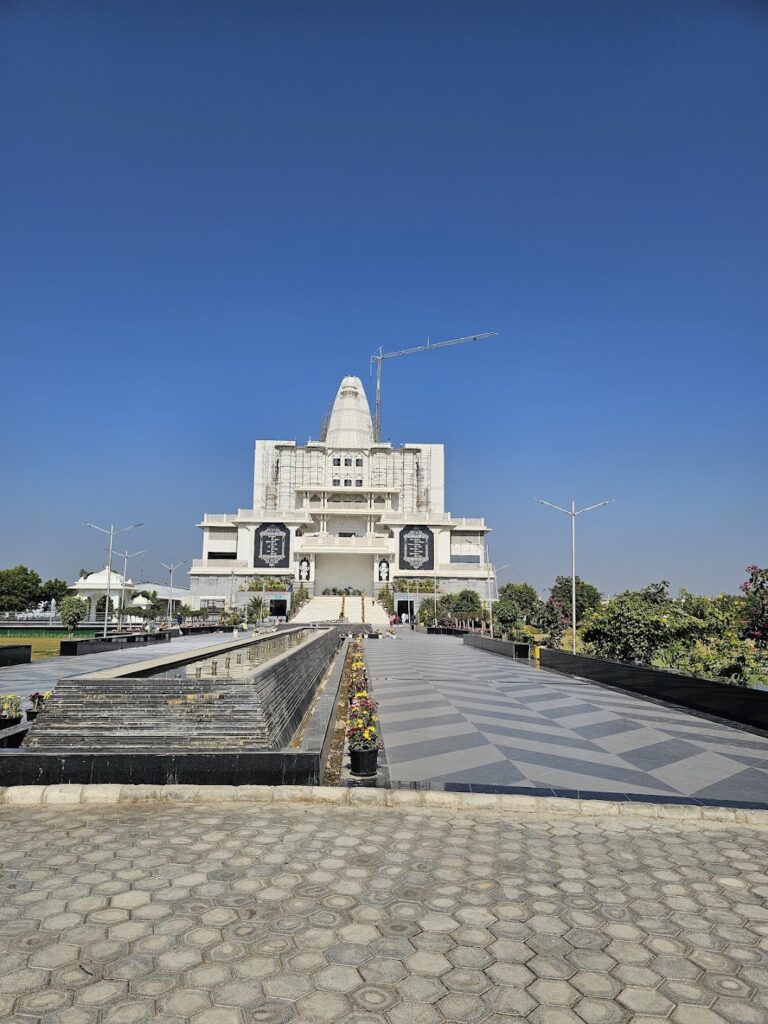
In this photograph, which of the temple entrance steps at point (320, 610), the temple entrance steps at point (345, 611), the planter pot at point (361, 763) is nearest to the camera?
the planter pot at point (361, 763)

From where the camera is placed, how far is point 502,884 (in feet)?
14.6

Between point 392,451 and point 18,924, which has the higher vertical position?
point 392,451

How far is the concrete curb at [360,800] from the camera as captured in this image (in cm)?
610

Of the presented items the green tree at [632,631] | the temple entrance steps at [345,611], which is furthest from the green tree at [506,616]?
the green tree at [632,631]

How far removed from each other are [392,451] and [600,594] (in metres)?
27.2

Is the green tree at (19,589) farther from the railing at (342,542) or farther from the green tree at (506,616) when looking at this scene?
the green tree at (506,616)

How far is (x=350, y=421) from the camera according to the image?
7412 centimetres

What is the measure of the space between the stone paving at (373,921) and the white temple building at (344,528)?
48.3m

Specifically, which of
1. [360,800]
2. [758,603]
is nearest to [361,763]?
[360,800]

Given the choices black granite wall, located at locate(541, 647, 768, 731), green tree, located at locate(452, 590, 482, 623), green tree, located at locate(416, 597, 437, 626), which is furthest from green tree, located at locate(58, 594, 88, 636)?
green tree, located at locate(452, 590, 482, 623)

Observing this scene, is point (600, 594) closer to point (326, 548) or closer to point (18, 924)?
point (326, 548)

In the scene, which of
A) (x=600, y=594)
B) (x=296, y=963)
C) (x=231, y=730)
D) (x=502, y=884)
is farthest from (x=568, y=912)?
(x=600, y=594)

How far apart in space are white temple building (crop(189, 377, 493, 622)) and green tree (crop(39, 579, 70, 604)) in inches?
752

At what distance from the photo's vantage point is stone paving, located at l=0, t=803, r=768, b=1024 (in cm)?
301
